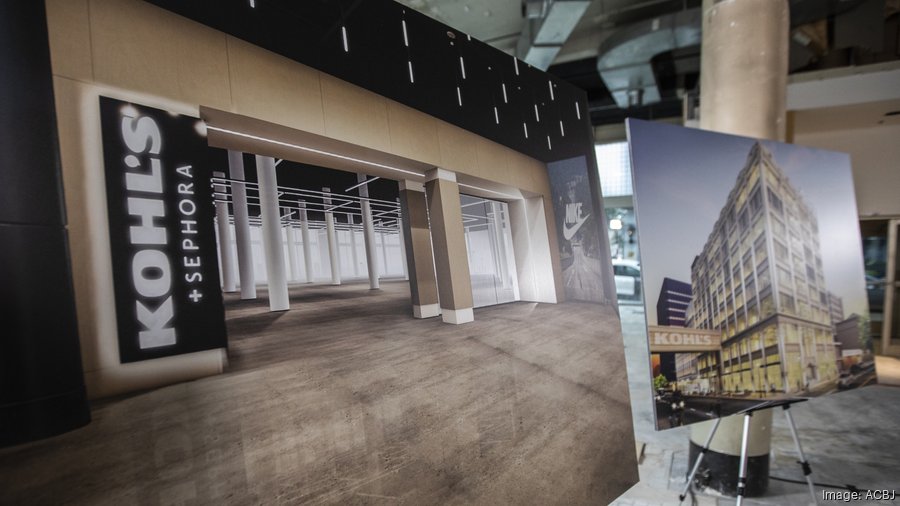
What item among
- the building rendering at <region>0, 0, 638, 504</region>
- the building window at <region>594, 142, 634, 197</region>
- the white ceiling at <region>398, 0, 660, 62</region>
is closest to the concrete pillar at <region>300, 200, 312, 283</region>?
the building rendering at <region>0, 0, 638, 504</region>

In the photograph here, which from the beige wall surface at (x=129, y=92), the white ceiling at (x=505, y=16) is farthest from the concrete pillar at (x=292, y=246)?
the white ceiling at (x=505, y=16)

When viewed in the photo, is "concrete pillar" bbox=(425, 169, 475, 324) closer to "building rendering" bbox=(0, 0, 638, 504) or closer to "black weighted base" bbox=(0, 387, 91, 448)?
"building rendering" bbox=(0, 0, 638, 504)

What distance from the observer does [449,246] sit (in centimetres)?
126

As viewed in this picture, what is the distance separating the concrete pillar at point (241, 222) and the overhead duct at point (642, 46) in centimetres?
473

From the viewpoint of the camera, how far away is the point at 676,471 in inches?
125

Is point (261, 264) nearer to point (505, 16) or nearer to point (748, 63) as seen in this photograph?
point (505, 16)

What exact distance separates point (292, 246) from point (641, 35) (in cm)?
475

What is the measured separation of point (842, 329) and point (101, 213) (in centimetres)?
357

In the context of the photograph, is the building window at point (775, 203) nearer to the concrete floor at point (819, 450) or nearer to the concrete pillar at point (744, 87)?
the concrete pillar at point (744, 87)

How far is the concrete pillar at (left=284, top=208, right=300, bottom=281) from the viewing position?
90 cm

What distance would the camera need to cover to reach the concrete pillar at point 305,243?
0.92m

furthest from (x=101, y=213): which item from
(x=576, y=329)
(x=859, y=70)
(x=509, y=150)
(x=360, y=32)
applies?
(x=859, y=70)

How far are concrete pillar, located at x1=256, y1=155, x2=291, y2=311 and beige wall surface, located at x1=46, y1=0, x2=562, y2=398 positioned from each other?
141 mm

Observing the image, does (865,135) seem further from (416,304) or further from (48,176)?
(48,176)
